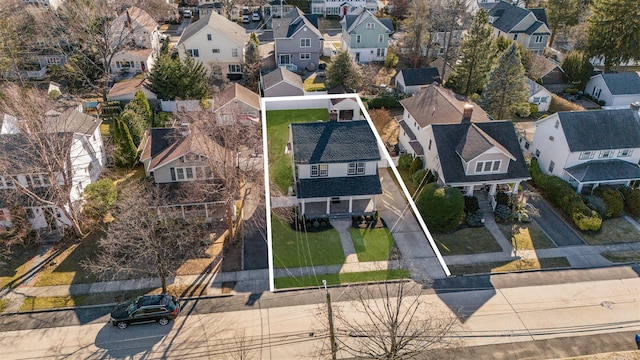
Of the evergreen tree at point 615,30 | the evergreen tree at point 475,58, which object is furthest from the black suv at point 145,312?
the evergreen tree at point 615,30

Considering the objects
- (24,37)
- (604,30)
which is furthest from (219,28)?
(604,30)

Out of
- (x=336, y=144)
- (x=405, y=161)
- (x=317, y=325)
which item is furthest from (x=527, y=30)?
(x=317, y=325)

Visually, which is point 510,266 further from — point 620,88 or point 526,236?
point 620,88

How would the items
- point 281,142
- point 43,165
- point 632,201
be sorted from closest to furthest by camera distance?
point 43,165, point 281,142, point 632,201

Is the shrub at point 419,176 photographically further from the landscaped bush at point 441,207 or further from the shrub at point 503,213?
the shrub at point 503,213

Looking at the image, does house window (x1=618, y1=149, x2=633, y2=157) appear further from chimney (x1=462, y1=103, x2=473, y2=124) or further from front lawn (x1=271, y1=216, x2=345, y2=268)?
front lawn (x1=271, y1=216, x2=345, y2=268)
